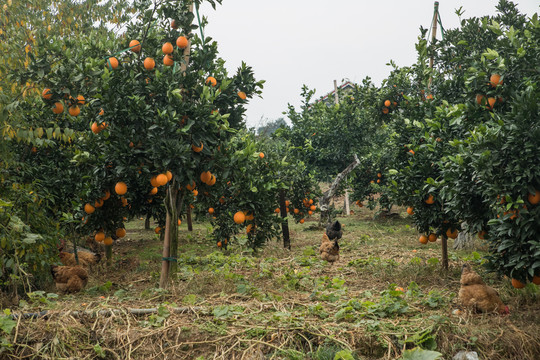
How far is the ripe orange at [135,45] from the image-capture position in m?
5.64

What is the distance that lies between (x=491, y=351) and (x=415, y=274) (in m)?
3.01

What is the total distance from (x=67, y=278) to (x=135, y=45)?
3136 mm

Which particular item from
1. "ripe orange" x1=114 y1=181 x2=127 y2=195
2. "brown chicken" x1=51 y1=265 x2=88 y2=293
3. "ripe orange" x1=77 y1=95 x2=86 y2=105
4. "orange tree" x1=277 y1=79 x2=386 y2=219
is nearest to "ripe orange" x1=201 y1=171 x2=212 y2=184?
"ripe orange" x1=114 y1=181 x2=127 y2=195

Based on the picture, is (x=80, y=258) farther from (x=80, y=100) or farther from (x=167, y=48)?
(x=167, y=48)

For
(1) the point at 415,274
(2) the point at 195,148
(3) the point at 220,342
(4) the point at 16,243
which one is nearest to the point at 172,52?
(2) the point at 195,148

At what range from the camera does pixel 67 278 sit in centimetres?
568

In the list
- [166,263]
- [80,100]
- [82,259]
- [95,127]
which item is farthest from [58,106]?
[82,259]

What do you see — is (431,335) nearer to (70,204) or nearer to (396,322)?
(396,322)

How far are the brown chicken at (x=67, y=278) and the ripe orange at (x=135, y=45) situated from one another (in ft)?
9.82

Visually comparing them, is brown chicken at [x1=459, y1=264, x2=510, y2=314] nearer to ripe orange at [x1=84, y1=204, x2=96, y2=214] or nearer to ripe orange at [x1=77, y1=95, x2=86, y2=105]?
ripe orange at [x1=84, y1=204, x2=96, y2=214]

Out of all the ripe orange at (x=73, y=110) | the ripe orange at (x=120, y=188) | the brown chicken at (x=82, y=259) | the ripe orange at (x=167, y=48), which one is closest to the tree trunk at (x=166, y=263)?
the ripe orange at (x=120, y=188)

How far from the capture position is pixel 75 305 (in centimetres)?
452

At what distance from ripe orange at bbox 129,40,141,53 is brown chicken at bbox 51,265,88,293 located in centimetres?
299

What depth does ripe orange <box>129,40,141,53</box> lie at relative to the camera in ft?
18.5
